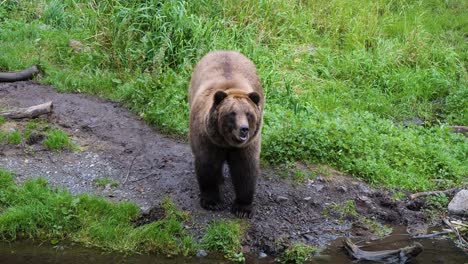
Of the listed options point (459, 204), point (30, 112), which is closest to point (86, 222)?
point (30, 112)

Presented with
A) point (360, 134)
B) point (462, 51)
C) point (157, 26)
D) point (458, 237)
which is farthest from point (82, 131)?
point (462, 51)

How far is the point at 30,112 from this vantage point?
8.39m

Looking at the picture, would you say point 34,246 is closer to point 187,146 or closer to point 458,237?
point 187,146

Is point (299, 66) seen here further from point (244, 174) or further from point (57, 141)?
point (244, 174)

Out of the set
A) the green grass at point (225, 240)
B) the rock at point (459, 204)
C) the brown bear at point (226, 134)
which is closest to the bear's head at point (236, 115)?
the brown bear at point (226, 134)

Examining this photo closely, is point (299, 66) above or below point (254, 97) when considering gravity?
below

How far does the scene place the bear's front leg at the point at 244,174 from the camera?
645cm

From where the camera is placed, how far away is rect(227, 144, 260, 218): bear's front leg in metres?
6.45

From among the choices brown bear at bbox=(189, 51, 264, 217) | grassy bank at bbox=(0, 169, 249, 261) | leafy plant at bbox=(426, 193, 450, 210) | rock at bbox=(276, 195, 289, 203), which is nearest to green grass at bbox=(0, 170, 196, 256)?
grassy bank at bbox=(0, 169, 249, 261)

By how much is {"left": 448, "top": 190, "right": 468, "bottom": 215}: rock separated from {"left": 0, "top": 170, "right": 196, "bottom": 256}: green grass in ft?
9.76

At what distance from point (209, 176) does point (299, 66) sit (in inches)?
173

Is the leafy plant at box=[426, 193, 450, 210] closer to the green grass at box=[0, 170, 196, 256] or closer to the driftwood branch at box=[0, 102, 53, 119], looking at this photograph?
the green grass at box=[0, 170, 196, 256]

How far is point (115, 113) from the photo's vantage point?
29.3ft

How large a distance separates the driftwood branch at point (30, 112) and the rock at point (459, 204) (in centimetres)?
499
